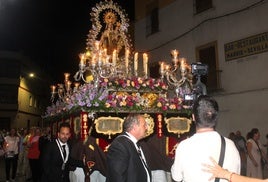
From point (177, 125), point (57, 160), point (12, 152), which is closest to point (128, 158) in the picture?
point (57, 160)

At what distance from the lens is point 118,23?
35.7ft

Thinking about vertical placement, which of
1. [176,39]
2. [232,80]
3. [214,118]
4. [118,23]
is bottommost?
[214,118]

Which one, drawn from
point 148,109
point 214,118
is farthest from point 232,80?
point 214,118

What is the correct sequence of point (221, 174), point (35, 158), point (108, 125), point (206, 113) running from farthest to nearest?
1. point (35, 158)
2. point (108, 125)
3. point (206, 113)
4. point (221, 174)

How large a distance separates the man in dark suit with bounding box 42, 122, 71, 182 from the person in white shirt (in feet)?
9.36

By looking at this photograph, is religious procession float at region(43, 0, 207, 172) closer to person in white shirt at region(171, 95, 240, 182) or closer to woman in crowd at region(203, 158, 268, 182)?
person in white shirt at region(171, 95, 240, 182)

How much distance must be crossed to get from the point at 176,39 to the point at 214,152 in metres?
15.6

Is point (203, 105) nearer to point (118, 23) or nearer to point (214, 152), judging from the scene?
point (214, 152)

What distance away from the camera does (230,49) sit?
1455 centimetres

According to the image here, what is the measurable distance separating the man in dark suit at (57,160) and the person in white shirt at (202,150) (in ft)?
9.36

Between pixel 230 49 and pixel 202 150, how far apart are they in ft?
41.0

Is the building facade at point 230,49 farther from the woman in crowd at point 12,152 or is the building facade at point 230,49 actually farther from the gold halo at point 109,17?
the woman in crowd at point 12,152

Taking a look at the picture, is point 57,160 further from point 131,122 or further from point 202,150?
point 202,150

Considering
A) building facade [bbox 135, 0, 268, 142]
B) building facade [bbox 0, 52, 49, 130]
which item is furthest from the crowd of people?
building facade [bbox 0, 52, 49, 130]
